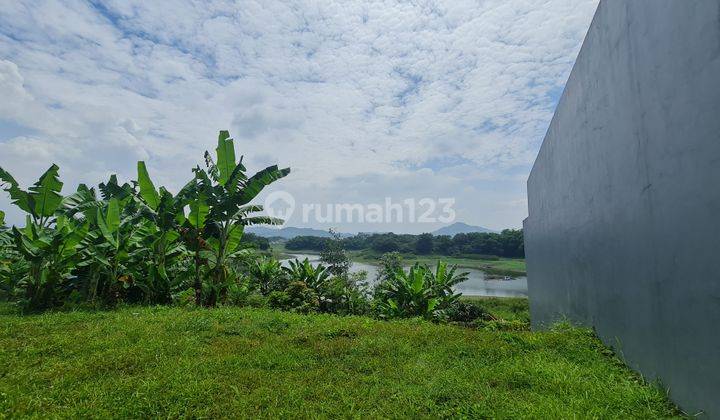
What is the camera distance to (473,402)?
279cm

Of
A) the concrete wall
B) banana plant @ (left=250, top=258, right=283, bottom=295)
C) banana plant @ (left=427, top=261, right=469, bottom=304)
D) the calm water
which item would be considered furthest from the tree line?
the concrete wall

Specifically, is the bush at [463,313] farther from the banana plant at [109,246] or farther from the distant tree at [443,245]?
the distant tree at [443,245]

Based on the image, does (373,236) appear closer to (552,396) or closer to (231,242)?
(231,242)

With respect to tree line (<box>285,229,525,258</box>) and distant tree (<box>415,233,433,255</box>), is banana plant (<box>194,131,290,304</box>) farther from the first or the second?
distant tree (<box>415,233,433,255</box>)

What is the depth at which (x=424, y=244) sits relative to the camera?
54781 millimetres

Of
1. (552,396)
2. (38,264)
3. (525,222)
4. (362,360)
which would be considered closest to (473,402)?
(552,396)

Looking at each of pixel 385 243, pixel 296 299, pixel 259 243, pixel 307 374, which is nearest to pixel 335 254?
pixel 259 243

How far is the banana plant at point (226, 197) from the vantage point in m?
7.67

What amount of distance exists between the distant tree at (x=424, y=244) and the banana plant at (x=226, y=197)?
4740cm

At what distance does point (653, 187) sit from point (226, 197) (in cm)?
681

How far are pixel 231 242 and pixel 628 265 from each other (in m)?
6.71

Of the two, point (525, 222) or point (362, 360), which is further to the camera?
point (525, 222)

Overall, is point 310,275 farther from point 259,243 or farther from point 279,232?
point 279,232

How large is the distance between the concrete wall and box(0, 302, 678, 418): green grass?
0.43 metres
